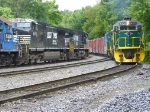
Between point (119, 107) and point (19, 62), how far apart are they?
613 inches

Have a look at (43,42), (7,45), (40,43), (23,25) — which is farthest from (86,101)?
(43,42)

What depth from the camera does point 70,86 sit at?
9695 mm

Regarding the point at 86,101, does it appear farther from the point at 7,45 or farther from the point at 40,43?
the point at 40,43

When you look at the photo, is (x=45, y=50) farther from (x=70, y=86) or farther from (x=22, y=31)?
(x=70, y=86)

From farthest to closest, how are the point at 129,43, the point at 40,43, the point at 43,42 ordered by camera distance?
the point at 43,42, the point at 40,43, the point at 129,43

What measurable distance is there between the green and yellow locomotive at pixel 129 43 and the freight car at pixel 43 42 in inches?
232

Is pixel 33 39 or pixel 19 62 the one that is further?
pixel 33 39

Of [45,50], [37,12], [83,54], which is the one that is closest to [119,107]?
[45,50]

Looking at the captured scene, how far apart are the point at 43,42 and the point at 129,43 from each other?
7.35 m

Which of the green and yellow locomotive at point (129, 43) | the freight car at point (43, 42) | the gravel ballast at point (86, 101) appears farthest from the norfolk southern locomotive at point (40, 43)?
the gravel ballast at point (86, 101)

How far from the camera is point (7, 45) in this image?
64.1 ft

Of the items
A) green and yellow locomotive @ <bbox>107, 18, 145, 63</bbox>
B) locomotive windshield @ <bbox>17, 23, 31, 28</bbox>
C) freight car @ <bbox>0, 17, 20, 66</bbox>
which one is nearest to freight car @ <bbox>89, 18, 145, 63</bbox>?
green and yellow locomotive @ <bbox>107, 18, 145, 63</bbox>

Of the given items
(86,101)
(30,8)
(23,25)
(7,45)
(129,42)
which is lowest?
(86,101)

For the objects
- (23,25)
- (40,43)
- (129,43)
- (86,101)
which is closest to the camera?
(86,101)
